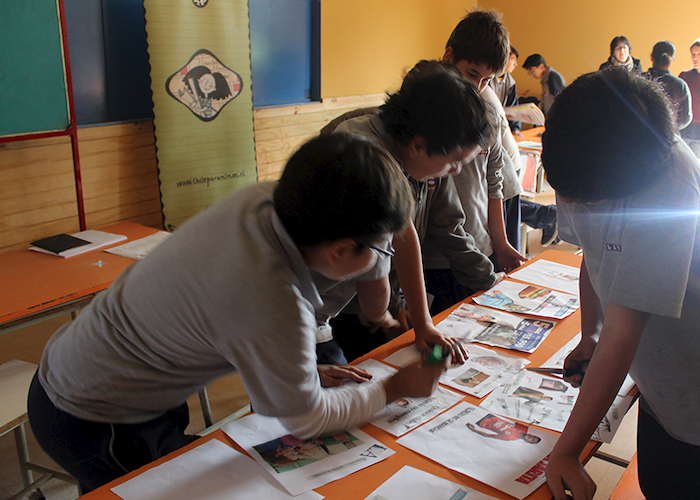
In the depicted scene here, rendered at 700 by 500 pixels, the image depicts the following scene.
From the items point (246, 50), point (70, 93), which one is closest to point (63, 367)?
point (70, 93)

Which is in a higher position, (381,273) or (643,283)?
(643,283)

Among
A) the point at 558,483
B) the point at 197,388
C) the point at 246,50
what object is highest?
the point at 246,50

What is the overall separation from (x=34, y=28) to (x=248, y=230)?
213 centimetres

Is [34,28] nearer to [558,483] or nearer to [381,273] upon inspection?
[381,273]

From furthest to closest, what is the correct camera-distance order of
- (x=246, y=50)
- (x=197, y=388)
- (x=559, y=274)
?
(x=246, y=50), (x=559, y=274), (x=197, y=388)

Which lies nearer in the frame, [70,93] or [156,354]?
[156,354]

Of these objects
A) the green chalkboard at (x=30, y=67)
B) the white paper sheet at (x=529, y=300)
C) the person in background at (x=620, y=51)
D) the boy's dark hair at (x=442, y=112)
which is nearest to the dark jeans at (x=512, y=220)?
the white paper sheet at (x=529, y=300)

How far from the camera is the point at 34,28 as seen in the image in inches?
90.6

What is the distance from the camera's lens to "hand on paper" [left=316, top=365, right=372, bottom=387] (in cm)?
128

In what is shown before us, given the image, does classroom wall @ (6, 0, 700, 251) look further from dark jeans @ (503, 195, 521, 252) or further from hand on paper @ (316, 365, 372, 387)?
dark jeans @ (503, 195, 521, 252)

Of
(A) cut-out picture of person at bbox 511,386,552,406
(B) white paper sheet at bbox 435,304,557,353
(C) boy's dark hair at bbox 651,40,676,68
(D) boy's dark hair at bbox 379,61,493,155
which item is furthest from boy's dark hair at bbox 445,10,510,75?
(C) boy's dark hair at bbox 651,40,676,68

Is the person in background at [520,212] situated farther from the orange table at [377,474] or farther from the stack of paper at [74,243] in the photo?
the stack of paper at [74,243]

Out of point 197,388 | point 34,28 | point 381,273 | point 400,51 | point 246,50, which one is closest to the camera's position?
point 197,388

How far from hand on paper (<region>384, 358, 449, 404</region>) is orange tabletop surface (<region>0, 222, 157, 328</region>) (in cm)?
134
